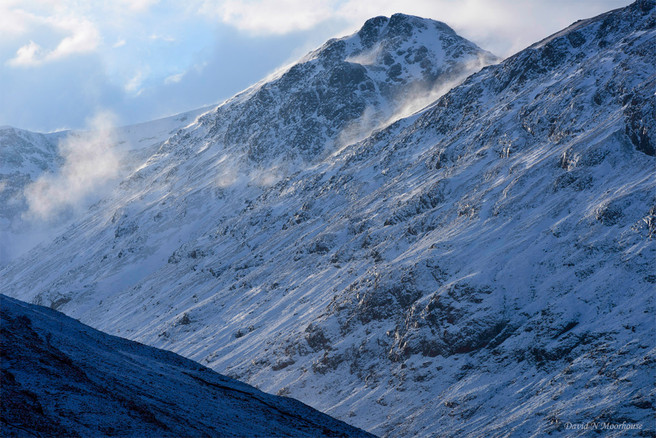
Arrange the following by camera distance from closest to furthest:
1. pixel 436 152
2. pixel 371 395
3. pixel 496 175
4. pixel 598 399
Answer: pixel 598 399 < pixel 371 395 < pixel 496 175 < pixel 436 152

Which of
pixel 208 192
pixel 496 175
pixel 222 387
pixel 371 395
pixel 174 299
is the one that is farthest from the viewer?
pixel 208 192

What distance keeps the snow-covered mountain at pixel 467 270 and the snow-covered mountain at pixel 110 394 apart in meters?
44.0

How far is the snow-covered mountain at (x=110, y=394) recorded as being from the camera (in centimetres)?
2364

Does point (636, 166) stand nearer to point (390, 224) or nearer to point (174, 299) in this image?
point (390, 224)

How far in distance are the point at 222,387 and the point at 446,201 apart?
3402 inches

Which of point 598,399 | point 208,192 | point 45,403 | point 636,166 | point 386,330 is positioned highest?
point 208,192

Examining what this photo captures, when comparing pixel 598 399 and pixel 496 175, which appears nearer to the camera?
pixel 598 399

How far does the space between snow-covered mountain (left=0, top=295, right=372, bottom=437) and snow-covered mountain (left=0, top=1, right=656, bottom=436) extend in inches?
1733

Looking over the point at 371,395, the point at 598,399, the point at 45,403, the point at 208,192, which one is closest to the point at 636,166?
the point at 598,399

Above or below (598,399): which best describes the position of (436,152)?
above

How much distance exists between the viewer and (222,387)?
33688 millimetres

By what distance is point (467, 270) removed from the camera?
302 ft

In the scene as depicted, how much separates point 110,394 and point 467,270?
71.4m

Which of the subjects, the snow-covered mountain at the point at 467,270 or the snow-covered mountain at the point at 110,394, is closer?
the snow-covered mountain at the point at 110,394
